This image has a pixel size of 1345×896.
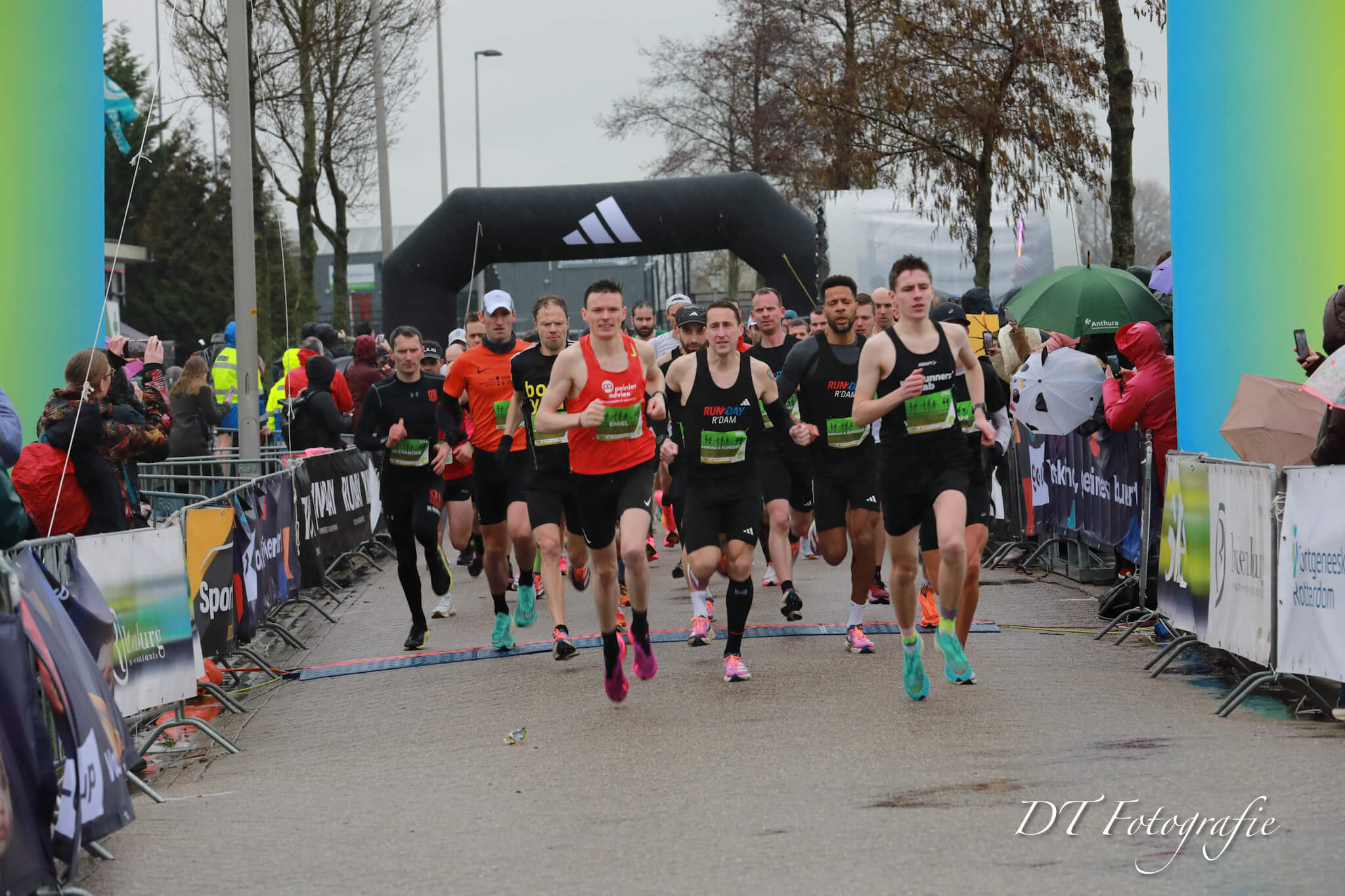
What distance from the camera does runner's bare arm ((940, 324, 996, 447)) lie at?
26.5 feet

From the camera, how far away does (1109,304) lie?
12.7 metres

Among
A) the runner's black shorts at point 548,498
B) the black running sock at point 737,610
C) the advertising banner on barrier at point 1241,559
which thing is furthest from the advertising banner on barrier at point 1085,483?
the runner's black shorts at point 548,498

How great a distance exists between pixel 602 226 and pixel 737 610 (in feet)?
63.1

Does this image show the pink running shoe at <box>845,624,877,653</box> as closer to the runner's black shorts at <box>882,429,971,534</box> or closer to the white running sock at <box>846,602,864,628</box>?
the white running sock at <box>846,602,864,628</box>

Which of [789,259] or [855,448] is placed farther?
[789,259]

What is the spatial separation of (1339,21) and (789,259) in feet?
56.1

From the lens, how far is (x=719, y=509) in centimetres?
895

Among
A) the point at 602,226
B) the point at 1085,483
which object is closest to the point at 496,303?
the point at 1085,483

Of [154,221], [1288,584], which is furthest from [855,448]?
[154,221]

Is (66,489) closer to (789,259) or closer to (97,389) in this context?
(97,389)

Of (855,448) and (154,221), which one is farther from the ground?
(154,221)

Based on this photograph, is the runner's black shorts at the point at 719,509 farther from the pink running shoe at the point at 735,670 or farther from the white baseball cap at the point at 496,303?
the white baseball cap at the point at 496,303

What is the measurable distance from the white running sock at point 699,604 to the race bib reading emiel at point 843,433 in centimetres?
128

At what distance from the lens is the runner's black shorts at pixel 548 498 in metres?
9.58
